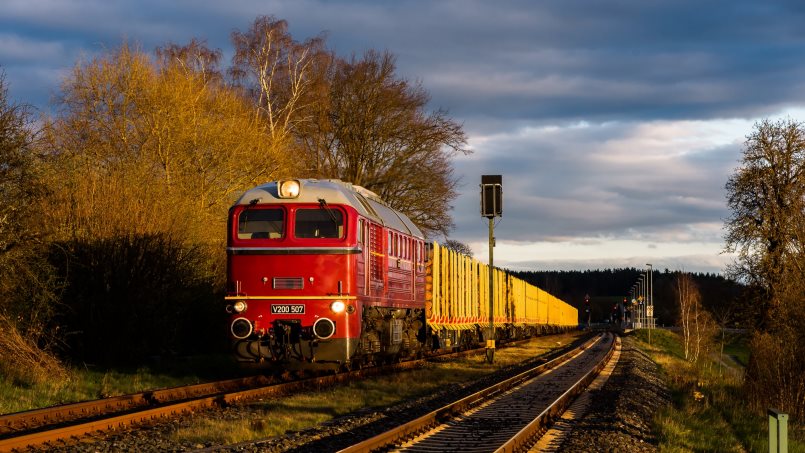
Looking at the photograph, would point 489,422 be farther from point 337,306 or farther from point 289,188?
point 289,188

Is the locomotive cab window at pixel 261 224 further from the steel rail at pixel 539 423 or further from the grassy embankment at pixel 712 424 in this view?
the grassy embankment at pixel 712 424

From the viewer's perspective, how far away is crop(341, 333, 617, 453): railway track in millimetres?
10477

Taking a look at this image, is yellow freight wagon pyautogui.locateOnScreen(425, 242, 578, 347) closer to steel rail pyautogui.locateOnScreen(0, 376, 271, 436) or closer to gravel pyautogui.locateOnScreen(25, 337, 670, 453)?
gravel pyautogui.locateOnScreen(25, 337, 670, 453)

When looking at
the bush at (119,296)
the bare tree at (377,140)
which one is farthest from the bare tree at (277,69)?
the bush at (119,296)

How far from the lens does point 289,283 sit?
16875mm

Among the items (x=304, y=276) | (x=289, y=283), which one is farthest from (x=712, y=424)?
(x=289, y=283)

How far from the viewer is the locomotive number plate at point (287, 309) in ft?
54.9

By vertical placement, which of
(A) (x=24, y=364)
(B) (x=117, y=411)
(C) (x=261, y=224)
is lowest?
(B) (x=117, y=411)

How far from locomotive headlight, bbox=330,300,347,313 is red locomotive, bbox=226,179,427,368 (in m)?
0.02

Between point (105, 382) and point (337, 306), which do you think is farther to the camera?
point (337, 306)

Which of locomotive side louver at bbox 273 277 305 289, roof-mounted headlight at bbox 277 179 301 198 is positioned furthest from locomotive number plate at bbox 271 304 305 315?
roof-mounted headlight at bbox 277 179 301 198

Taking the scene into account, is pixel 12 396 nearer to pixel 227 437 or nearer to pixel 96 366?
pixel 227 437

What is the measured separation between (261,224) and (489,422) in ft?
21.5

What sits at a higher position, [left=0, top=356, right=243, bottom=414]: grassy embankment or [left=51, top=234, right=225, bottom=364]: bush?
[left=51, top=234, right=225, bottom=364]: bush
